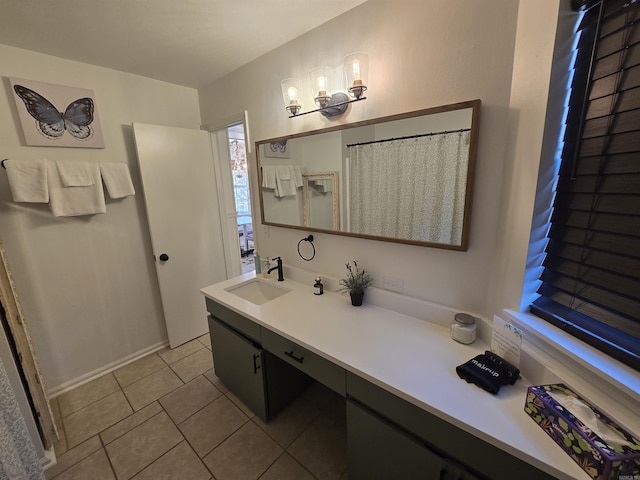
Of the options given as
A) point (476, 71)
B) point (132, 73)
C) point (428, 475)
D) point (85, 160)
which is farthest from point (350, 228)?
point (132, 73)

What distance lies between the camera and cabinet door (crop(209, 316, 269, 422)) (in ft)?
5.24

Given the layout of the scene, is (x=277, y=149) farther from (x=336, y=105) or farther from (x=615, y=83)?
(x=615, y=83)

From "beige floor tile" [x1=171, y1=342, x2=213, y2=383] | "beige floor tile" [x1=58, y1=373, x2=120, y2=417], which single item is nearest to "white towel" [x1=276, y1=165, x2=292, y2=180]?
"beige floor tile" [x1=171, y1=342, x2=213, y2=383]

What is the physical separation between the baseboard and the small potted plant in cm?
204

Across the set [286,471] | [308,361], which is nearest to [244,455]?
[286,471]

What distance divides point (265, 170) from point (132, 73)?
134cm

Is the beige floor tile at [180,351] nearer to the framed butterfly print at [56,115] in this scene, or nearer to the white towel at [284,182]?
the white towel at [284,182]

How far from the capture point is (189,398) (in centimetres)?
193

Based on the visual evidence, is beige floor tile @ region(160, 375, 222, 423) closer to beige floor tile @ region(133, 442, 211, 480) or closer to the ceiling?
beige floor tile @ region(133, 442, 211, 480)

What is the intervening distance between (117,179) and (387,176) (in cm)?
201

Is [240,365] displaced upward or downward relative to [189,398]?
upward

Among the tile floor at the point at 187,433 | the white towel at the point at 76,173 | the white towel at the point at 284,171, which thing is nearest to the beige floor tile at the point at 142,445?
the tile floor at the point at 187,433

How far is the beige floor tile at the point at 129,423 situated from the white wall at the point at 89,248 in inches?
27.7

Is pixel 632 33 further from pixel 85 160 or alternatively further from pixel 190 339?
pixel 190 339
